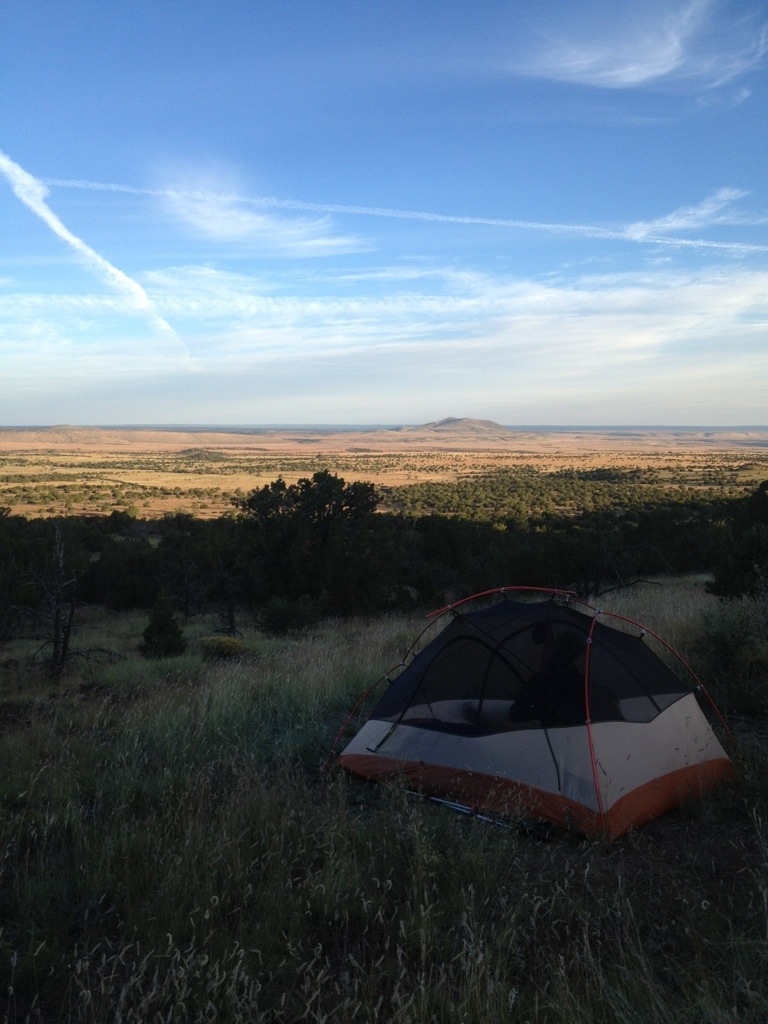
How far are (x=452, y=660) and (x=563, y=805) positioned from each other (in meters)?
1.40

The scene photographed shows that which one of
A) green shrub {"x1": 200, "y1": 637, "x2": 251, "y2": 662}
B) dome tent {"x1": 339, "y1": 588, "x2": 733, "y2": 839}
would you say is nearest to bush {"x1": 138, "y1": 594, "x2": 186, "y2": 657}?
green shrub {"x1": 200, "y1": 637, "x2": 251, "y2": 662}

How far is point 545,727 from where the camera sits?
4879 mm

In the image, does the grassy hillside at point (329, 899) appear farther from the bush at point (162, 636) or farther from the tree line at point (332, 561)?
the tree line at point (332, 561)

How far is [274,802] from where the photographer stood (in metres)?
4.18

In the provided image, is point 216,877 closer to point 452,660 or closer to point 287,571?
point 452,660

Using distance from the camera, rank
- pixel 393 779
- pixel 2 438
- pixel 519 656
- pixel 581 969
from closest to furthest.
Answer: pixel 581 969 < pixel 393 779 < pixel 519 656 < pixel 2 438

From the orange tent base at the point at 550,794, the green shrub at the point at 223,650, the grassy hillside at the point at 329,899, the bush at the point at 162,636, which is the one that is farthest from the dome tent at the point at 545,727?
the bush at the point at 162,636

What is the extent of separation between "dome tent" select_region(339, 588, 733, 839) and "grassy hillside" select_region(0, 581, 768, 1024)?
195 millimetres

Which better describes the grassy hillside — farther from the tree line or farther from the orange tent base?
the tree line

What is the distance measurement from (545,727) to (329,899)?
204 cm

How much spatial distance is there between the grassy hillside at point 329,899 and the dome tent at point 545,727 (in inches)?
7.7

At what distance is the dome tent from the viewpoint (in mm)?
4598

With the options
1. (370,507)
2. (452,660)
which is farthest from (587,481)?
(452,660)

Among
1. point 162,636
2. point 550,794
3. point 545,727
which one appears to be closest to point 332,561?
point 162,636
